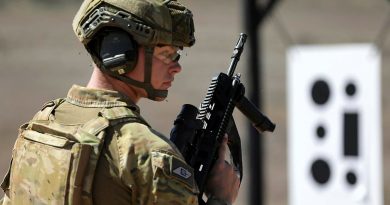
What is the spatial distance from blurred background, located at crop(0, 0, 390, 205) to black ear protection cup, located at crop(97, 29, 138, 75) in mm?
11857

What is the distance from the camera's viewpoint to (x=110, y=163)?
9.43 feet

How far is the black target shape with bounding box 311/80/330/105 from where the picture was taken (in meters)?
6.94

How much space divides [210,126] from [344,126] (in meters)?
3.67

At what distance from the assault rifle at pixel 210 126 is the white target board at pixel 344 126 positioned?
3.43 meters

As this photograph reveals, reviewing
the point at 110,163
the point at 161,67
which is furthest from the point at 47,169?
the point at 161,67

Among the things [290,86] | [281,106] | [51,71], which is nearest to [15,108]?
[51,71]

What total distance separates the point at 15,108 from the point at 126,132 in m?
14.9

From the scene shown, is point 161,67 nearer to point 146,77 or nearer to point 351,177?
point 146,77

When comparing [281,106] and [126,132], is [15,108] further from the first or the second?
[126,132]

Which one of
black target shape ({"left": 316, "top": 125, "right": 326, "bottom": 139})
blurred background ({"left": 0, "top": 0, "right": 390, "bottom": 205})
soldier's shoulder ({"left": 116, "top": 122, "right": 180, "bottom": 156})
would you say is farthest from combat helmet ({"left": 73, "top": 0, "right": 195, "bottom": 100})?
blurred background ({"left": 0, "top": 0, "right": 390, "bottom": 205})

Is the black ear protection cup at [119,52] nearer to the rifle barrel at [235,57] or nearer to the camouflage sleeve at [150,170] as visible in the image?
the camouflage sleeve at [150,170]

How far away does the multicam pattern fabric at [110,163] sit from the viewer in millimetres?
2855

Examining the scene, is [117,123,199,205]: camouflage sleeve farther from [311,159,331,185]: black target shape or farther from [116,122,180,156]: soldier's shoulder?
[311,159,331,185]: black target shape

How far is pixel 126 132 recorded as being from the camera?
114 inches
